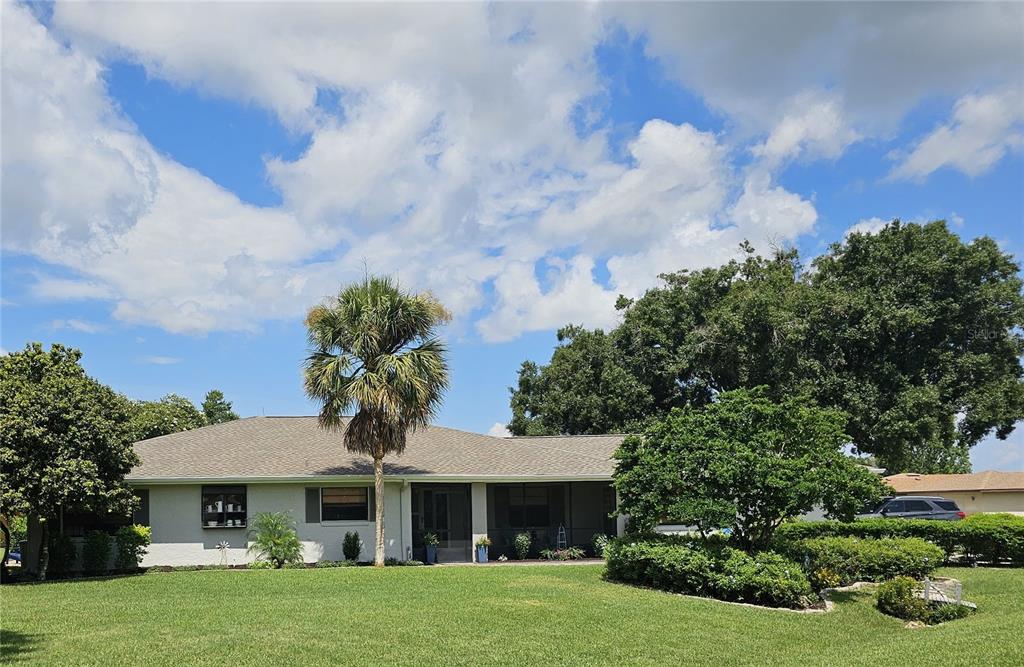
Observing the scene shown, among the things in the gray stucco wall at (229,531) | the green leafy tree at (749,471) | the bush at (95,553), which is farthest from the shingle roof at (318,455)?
the green leafy tree at (749,471)

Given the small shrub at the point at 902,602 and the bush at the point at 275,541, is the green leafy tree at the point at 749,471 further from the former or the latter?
the bush at the point at 275,541

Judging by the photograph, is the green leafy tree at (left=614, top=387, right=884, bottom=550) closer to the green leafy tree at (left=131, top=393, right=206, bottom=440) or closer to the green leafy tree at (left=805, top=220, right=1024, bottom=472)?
the green leafy tree at (left=805, top=220, right=1024, bottom=472)

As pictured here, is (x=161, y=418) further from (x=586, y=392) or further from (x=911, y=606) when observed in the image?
(x=911, y=606)

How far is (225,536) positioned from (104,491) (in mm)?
5084

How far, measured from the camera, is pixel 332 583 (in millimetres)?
19047

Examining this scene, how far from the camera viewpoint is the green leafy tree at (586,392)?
1666 inches

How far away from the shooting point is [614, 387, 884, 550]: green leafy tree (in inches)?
679

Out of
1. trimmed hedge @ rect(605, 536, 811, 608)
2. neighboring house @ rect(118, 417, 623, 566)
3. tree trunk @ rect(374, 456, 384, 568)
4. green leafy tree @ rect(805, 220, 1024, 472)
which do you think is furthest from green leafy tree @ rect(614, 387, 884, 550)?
green leafy tree @ rect(805, 220, 1024, 472)

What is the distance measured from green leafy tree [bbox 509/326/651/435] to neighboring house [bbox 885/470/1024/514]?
13.0 metres

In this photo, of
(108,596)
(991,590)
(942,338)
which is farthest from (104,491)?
(942,338)

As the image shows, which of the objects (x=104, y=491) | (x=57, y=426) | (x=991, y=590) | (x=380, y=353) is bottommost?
(x=991, y=590)

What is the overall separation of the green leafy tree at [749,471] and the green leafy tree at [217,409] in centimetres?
4275

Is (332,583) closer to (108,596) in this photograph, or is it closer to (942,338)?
(108,596)

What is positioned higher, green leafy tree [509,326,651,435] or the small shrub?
green leafy tree [509,326,651,435]
